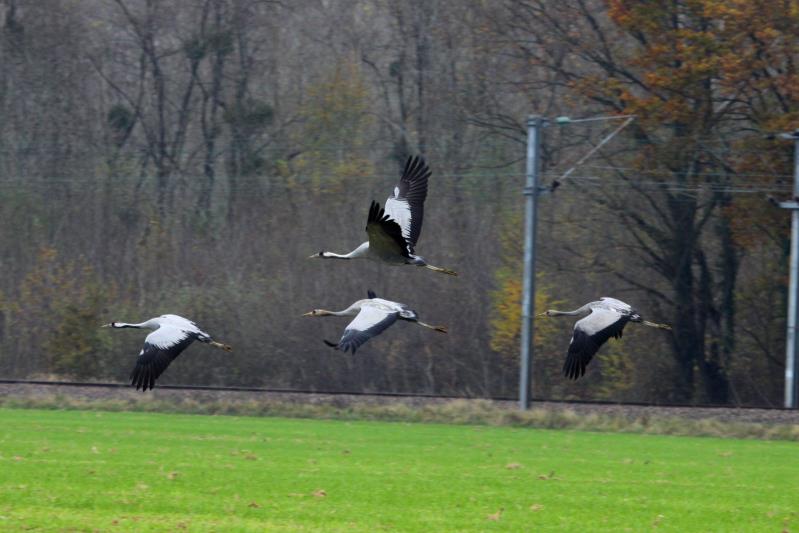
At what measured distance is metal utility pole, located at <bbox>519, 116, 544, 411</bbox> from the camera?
2433 cm

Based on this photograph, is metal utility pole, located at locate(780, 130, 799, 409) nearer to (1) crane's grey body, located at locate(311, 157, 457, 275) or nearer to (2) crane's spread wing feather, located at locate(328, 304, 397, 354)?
(1) crane's grey body, located at locate(311, 157, 457, 275)

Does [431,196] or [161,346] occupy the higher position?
[431,196]

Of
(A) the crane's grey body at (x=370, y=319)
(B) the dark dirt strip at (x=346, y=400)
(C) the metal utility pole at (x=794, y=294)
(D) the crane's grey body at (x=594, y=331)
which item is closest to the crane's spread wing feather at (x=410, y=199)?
(A) the crane's grey body at (x=370, y=319)

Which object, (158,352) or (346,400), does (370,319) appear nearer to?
(158,352)

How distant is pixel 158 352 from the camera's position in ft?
48.4

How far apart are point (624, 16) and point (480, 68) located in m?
5.79

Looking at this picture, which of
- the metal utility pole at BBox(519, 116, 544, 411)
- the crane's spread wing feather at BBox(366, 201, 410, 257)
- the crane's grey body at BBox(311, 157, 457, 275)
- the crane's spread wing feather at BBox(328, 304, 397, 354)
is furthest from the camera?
the metal utility pole at BBox(519, 116, 544, 411)

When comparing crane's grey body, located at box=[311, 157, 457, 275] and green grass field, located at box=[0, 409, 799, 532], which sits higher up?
crane's grey body, located at box=[311, 157, 457, 275]

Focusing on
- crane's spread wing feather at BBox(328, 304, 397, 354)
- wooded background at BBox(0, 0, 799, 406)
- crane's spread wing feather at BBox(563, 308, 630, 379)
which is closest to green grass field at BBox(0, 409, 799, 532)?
crane's spread wing feather at BBox(563, 308, 630, 379)

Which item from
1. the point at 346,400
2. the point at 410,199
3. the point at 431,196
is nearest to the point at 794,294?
the point at 346,400

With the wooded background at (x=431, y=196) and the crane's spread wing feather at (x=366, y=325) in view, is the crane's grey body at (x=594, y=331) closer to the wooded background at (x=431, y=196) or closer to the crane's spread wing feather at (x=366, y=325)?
the crane's spread wing feather at (x=366, y=325)

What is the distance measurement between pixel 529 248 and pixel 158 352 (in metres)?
11.3

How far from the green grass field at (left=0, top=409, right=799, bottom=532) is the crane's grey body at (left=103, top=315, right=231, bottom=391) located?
3.45 feet

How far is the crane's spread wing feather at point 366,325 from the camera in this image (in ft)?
43.3
